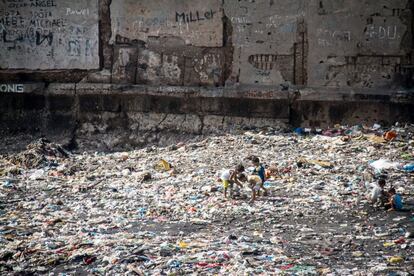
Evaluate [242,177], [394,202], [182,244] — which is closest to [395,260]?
[394,202]

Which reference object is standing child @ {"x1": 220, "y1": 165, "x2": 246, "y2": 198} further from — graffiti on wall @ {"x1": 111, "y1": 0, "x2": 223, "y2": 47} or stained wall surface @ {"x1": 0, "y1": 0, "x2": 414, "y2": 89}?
graffiti on wall @ {"x1": 111, "y1": 0, "x2": 223, "y2": 47}

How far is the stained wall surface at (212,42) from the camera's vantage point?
37.0 ft

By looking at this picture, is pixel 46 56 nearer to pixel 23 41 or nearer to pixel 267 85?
pixel 23 41

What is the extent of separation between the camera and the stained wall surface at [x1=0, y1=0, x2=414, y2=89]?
1127 centimetres

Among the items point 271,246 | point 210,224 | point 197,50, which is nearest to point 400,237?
point 271,246

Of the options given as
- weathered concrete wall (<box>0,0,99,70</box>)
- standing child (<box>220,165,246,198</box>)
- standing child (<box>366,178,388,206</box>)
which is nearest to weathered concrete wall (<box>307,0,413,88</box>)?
weathered concrete wall (<box>0,0,99,70</box>)

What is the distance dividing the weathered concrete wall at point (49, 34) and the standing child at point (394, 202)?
6853 mm

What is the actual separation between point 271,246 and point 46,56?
7.87 metres

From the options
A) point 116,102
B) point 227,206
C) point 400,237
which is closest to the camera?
point 400,237

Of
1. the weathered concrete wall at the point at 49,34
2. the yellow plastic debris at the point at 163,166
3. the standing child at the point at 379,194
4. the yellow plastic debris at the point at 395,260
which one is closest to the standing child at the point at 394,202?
the standing child at the point at 379,194

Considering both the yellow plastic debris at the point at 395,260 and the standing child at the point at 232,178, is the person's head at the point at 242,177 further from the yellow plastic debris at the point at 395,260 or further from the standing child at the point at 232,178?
the yellow plastic debris at the point at 395,260

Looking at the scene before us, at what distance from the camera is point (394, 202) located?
278 inches

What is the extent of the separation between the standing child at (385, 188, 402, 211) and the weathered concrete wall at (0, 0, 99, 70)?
685cm

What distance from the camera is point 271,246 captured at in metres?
6.20
